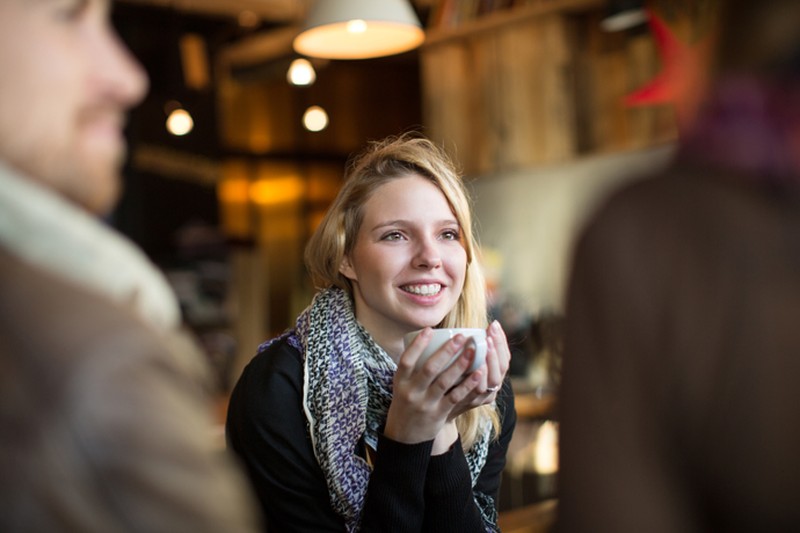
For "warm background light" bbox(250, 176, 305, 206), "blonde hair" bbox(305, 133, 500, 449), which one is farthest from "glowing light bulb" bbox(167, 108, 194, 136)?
"blonde hair" bbox(305, 133, 500, 449)

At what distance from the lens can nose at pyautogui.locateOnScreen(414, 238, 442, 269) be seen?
2.13 meters

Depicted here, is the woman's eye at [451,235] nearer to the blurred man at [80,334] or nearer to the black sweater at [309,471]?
the black sweater at [309,471]

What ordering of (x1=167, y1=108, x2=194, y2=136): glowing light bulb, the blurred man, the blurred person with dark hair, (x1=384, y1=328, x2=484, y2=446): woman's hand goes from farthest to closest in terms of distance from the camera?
(x1=167, y1=108, x2=194, y2=136): glowing light bulb, (x1=384, y1=328, x2=484, y2=446): woman's hand, the blurred person with dark hair, the blurred man

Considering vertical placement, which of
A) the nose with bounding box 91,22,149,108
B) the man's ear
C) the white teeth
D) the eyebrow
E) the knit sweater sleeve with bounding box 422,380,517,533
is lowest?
the knit sweater sleeve with bounding box 422,380,517,533

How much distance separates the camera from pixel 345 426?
6.62ft

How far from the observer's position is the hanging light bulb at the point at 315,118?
359 inches

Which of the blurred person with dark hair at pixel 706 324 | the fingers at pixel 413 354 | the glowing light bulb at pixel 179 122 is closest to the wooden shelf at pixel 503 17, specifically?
the glowing light bulb at pixel 179 122

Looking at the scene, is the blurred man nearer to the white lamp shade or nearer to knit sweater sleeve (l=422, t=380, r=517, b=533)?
knit sweater sleeve (l=422, t=380, r=517, b=533)

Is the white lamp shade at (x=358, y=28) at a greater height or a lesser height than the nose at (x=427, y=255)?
greater

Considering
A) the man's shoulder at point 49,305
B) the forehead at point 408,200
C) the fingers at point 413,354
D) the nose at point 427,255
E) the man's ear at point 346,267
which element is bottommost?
the fingers at point 413,354

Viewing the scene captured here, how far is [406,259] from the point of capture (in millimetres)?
2156

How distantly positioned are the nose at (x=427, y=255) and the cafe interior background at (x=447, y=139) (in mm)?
1666

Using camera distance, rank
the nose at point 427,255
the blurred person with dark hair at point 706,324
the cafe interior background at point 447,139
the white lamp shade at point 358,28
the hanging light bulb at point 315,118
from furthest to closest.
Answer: the hanging light bulb at point 315,118 → the cafe interior background at point 447,139 → the white lamp shade at point 358,28 → the nose at point 427,255 → the blurred person with dark hair at point 706,324

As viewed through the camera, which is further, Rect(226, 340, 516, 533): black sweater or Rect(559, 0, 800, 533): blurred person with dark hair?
Rect(226, 340, 516, 533): black sweater
